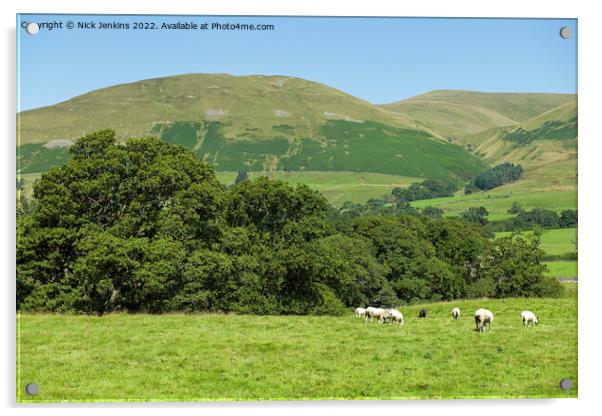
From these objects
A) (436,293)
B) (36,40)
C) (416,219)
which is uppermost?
(36,40)

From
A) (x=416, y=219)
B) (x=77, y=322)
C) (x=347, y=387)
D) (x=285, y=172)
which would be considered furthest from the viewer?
(x=285, y=172)

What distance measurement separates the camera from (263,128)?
46.2 metres

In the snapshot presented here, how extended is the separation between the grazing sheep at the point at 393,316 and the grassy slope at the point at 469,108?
16.7 ft

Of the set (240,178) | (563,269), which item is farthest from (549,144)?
(240,178)

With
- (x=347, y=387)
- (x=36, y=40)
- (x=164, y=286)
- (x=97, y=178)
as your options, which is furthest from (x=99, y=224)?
(x=347, y=387)

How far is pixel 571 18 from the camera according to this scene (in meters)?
10.4

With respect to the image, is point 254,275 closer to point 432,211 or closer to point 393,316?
point 393,316

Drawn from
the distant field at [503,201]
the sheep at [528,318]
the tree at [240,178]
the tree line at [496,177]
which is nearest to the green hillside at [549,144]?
the tree line at [496,177]

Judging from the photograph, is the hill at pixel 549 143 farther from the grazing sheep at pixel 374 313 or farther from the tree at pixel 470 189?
the grazing sheep at pixel 374 313

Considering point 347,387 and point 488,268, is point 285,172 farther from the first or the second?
point 347,387

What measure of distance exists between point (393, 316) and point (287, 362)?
4.09 metres

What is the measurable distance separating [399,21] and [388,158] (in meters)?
54.4

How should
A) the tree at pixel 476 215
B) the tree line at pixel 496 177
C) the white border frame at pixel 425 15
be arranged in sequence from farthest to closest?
1. the tree at pixel 476 215
2. the tree line at pixel 496 177
3. the white border frame at pixel 425 15

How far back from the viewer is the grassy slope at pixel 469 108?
1415 cm
